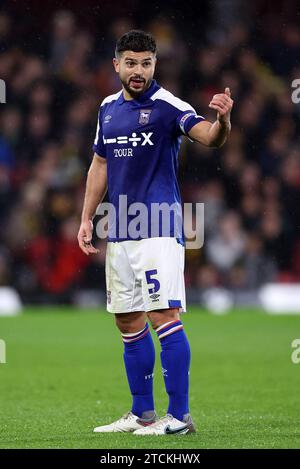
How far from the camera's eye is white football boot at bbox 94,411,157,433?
5941mm

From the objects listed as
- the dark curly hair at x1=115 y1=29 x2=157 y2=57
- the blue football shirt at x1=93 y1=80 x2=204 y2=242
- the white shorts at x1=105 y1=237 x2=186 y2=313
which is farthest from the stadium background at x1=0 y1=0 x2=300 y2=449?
the dark curly hair at x1=115 y1=29 x2=157 y2=57

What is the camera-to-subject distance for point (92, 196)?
20.8 feet

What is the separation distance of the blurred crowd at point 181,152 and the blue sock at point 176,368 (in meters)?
9.79

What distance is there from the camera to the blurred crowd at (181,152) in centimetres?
1603

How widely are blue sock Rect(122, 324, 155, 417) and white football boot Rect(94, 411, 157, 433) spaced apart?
3 cm

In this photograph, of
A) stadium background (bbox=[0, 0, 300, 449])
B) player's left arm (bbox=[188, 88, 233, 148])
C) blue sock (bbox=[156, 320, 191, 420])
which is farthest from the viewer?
stadium background (bbox=[0, 0, 300, 449])

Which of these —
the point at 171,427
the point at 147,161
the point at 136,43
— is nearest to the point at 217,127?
the point at 147,161

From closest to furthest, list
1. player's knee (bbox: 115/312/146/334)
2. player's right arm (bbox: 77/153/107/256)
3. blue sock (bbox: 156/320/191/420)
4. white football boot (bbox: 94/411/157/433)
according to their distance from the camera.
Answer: blue sock (bbox: 156/320/191/420) → white football boot (bbox: 94/411/157/433) → player's knee (bbox: 115/312/146/334) → player's right arm (bbox: 77/153/107/256)

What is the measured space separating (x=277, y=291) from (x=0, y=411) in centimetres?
944

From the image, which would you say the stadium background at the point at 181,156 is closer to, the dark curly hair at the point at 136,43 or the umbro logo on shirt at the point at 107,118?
the umbro logo on shirt at the point at 107,118

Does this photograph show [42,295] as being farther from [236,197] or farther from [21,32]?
[21,32]

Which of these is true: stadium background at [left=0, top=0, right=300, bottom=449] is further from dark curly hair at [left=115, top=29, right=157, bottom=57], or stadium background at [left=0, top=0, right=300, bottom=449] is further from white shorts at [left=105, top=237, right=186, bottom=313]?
dark curly hair at [left=115, top=29, right=157, bottom=57]

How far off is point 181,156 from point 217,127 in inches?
437

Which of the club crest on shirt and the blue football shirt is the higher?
the club crest on shirt
